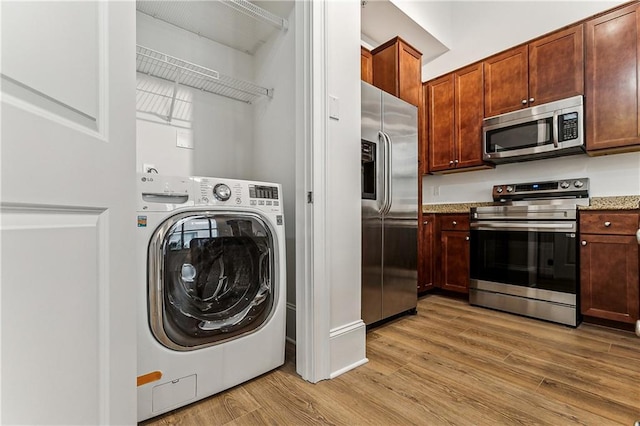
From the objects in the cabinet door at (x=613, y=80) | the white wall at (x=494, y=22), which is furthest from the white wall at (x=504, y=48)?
the cabinet door at (x=613, y=80)

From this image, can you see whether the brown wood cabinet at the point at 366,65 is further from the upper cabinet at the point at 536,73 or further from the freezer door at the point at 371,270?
the freezer door at the point at 371,270

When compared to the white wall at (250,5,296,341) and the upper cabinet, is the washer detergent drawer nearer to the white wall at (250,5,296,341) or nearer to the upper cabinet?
the white wall at (250,5,296,341)

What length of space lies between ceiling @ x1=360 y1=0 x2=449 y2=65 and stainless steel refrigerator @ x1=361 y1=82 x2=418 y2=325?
3.58 feet

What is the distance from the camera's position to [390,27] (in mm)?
3088

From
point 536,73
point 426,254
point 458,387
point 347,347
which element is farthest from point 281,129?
point 536,73

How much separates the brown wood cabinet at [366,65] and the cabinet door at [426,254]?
146 centimetres

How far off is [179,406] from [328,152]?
50.7 inches

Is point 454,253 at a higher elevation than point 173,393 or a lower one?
higher

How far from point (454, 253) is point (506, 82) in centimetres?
167

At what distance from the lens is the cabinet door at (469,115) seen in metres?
2.99

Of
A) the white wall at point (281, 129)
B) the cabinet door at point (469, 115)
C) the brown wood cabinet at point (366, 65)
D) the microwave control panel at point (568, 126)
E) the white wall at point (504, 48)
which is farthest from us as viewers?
the cabinet door at point (469, 115)

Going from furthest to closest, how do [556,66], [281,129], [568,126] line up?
1. [556,66]
2. [568,126]
3. [281,129]

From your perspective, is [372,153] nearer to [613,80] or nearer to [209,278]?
[209,278]

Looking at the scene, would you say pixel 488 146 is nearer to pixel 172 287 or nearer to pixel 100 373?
pixel 172 287
